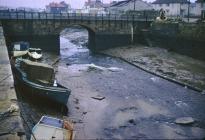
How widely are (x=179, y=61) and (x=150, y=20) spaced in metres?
16.4

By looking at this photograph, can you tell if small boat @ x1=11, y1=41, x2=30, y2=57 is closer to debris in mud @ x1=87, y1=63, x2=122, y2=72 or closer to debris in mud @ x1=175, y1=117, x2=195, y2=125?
debris in mud @ x1=87, y1=63, x2=122, y2=72

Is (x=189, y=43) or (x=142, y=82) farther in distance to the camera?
(x=189, y=43)

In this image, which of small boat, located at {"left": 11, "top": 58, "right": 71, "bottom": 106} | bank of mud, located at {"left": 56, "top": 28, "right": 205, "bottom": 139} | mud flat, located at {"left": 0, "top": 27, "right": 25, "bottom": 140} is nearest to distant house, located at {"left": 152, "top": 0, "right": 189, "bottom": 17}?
bank of mud, located at {"left": 56, "top": 28, "right": 205, "bottom": 139}

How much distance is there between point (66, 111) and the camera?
809 inches

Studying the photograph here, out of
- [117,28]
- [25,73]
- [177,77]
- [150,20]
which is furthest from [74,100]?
[150,20]

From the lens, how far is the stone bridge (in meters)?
43.3

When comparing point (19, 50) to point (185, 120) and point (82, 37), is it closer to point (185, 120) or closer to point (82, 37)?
point (185, 120)

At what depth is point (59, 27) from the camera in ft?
148

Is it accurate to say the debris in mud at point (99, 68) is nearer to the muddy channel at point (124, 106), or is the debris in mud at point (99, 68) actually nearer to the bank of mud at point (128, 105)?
the bank of mud at point (128, 105)

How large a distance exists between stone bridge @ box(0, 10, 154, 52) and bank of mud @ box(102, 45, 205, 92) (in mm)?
2615

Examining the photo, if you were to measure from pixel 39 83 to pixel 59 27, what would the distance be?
24.7m

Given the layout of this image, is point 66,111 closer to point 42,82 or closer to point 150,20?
point 42,82

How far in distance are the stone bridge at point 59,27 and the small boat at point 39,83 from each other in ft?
67.2

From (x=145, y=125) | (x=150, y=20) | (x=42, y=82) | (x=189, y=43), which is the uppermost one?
(x=150, y=20)
